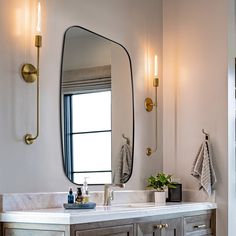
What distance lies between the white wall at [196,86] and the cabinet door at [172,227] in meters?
0.55

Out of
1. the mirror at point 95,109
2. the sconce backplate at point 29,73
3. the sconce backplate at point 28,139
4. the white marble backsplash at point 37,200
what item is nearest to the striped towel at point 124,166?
the mirror at point 95,109

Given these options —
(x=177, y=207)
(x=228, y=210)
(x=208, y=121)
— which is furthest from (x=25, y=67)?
(x=228, y=210)

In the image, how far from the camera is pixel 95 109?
3414 millimetres

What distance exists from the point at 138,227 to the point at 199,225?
821 mm

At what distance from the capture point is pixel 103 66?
139 inches

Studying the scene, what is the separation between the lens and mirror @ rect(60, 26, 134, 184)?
320 cm

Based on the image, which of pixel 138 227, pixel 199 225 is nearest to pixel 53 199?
pixel 138 227

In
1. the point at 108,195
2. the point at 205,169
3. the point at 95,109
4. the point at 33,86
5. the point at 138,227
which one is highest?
the point at 33,86

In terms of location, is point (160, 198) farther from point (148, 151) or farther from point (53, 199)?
point (53, 199)

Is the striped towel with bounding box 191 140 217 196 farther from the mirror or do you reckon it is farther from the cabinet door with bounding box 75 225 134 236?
the cabinet door with bounding box 75 225 134 236

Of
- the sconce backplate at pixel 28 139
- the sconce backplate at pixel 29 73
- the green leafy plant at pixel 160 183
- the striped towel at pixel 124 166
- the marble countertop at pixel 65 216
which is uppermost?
the sconce backplate at pixel 29 73

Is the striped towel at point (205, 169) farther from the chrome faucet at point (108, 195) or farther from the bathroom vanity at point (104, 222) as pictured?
the chrome faucet at point (108, 195)

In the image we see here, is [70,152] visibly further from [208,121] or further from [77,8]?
[208,121]

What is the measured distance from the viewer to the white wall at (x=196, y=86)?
3805 millimetres
